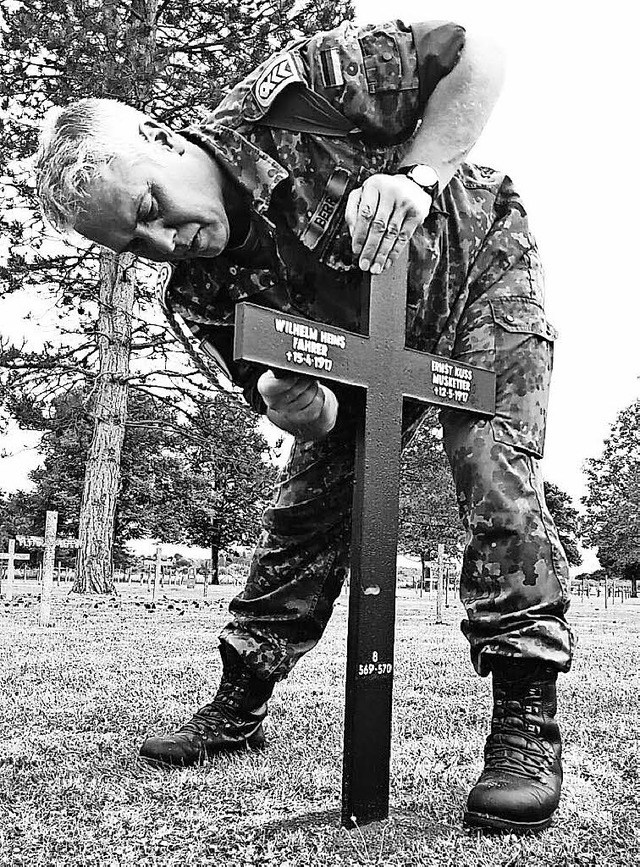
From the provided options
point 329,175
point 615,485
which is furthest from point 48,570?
point 615,485

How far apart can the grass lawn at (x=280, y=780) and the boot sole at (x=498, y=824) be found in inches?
1.3

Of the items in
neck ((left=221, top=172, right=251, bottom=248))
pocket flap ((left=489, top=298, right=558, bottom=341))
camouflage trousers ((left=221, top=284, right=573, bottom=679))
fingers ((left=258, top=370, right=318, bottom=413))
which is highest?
neck ((left=221, top=172, right=251, bottom=248))

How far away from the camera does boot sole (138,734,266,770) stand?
2.23 meters

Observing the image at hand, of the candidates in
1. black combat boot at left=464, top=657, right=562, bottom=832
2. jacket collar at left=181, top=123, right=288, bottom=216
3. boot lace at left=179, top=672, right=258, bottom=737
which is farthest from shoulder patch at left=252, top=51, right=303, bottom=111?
boot lace at left=179, top=672, right=258, bottom=737

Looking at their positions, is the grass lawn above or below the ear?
below

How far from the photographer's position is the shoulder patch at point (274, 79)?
195 cm

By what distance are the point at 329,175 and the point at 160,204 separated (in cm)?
48

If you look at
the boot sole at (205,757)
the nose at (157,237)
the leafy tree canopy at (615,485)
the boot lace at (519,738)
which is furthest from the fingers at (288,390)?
the leafy tree canopy at (615,485)

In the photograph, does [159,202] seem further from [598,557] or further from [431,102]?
[598,557]

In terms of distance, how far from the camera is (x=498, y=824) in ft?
5.55

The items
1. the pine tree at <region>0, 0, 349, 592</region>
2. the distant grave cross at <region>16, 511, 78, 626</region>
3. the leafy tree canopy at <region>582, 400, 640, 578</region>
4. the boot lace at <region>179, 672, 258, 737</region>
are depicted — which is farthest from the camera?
the leafy tree canopy at <region>582, 400, 640, 578</region>

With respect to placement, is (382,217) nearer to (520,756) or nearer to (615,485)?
(520,756)

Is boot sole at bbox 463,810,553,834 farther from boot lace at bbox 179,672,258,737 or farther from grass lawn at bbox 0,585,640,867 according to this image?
boot lace at bbox 179,672,258,737

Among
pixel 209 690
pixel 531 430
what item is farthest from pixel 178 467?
pixel 531 430
